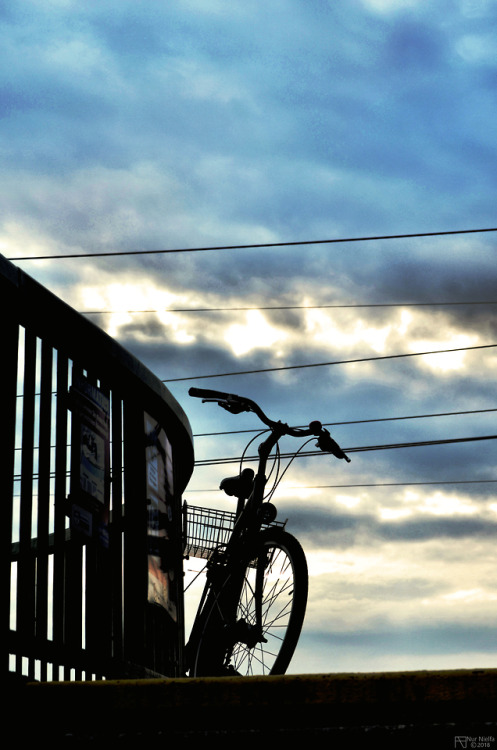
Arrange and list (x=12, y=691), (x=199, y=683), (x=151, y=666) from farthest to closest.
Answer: (x=151, y=666)
(x=12, y=691)
(x=199, y=683)

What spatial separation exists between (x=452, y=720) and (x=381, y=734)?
0.15m

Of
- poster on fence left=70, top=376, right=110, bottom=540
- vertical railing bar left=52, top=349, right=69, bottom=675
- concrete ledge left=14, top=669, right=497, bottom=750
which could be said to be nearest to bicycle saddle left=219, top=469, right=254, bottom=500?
poster on fence left=70, top=376, right=110, bottom=540

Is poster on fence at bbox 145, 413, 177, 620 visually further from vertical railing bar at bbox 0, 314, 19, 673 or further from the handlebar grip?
vertical railing bar at bbox 0, 314, 19, 673

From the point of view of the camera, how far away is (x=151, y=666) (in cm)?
446

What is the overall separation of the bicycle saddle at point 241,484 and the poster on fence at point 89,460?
1283 millimetres

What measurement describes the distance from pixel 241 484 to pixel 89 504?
156cm

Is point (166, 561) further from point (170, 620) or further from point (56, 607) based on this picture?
point (56, 607)

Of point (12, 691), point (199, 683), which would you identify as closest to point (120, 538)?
point (12, 691)

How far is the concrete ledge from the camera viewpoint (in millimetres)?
1988

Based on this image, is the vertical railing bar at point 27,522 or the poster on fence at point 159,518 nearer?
the vertical railing bar at point 27,522

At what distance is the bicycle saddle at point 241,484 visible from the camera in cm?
520

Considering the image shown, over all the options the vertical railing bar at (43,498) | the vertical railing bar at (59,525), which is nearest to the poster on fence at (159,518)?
the vertical railing bar at (59,525)

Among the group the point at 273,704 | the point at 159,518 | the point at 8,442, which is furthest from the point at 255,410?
the point at 273,704

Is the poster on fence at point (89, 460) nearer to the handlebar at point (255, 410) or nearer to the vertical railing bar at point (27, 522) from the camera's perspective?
the vertical railing bar at point (27, 522)
